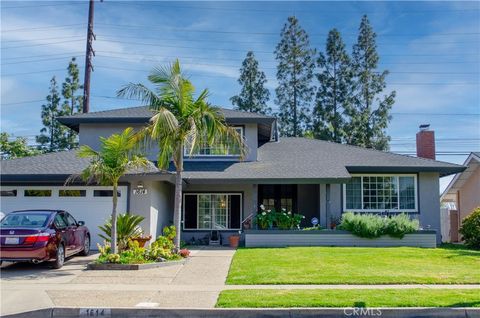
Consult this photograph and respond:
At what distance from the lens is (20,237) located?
12.5m

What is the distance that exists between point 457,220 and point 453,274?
14505mm

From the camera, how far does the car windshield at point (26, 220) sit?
13.2 m

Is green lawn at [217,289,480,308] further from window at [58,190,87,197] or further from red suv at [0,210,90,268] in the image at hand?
window at [58,190,87,197]

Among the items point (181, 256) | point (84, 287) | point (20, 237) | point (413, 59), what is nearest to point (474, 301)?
point (84, 287)

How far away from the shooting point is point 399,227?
18.5 metres

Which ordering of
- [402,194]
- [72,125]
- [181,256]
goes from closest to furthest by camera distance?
[181,256], [402,194], [72,125]

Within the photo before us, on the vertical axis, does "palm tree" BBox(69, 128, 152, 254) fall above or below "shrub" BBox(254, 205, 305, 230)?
above

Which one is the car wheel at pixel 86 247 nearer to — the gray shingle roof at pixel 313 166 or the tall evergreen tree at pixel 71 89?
the gray shingle roof at pixel 313 166

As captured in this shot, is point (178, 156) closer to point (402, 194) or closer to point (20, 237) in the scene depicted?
point (20, 237)

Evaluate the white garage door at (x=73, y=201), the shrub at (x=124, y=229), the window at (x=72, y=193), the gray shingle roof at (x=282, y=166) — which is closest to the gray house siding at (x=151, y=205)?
the white garage door at (x=73, y=201)

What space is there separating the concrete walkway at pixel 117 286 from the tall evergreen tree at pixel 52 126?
27.1 metres

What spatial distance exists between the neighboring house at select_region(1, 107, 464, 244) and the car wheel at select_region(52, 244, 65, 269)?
4132 millimetres

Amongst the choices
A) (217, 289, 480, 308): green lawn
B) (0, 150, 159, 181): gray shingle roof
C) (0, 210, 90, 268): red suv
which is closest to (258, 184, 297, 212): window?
(0, 150, 159, 181): gray shingle roof

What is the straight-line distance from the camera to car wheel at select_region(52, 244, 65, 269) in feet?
43.3
